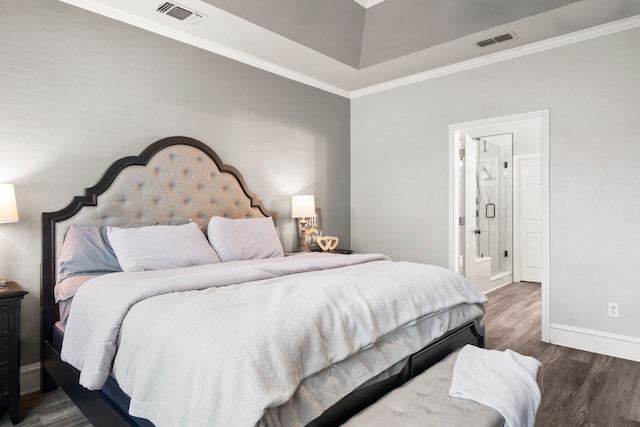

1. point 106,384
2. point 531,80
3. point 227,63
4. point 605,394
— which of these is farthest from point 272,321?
point 531,80

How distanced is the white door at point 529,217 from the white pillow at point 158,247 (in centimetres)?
512

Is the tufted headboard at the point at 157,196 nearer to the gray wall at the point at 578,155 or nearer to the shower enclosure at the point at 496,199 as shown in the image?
the gray wall at the point at 578,155

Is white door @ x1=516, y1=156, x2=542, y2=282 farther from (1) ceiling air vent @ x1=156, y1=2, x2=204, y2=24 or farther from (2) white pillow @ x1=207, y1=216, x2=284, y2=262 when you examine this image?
(1) ceiling air vent @ x1=156, y1=2, x2=204, y2=24

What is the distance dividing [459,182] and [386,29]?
5.59ft

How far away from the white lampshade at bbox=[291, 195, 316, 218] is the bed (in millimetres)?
1125

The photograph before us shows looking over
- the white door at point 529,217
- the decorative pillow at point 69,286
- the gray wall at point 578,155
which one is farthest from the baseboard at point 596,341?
the decorative pillow at point 69,286

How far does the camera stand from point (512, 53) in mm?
3723

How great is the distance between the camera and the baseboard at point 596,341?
3125mm

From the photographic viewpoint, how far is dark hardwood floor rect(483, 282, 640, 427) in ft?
7.35

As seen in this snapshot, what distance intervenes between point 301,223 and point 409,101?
5.92 feet

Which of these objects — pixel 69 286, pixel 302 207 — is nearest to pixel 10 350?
pixel 69 286

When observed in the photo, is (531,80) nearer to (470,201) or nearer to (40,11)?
(470,201)

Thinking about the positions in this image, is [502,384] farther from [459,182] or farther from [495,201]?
[495,201]

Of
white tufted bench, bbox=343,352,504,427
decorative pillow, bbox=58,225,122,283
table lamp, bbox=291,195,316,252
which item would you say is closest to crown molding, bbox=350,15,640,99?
table lamp, bbox=291,195,316,252
